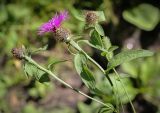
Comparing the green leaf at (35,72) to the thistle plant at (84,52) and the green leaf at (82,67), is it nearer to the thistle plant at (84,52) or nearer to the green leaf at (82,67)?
the thistle plant at (84,52)

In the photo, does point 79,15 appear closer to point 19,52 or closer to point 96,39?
point 96,39

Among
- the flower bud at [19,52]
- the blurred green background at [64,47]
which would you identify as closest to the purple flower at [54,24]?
the flower bud at [19,52]

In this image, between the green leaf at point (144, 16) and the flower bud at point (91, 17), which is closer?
the flower bud at point (91, 17)

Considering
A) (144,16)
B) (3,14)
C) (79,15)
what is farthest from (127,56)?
(3,14)

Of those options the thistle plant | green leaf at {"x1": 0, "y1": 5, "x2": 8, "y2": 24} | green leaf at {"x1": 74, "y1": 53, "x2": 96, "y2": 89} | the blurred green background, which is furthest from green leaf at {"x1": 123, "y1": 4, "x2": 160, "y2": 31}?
green leaf at {"x1": 74, "y1": 53, "x2": 96, "y2": 89}

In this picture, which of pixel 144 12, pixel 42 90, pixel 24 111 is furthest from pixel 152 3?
pixel 24 111

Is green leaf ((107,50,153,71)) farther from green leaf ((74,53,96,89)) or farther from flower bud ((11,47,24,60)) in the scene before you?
flower bud ((11,47,24,60))

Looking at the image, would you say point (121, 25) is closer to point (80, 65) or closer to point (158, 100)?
point (158, 100)
